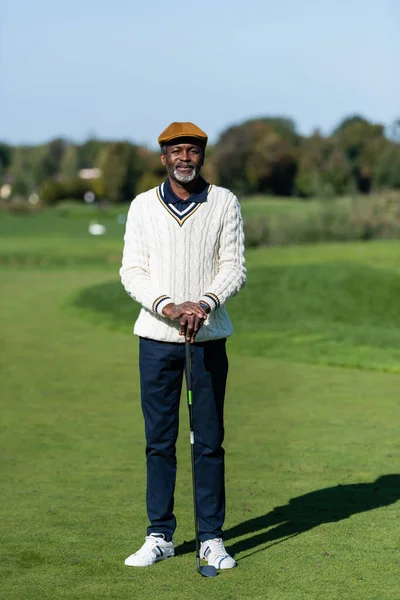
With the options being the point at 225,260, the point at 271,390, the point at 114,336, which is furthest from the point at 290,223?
the point at 225,260

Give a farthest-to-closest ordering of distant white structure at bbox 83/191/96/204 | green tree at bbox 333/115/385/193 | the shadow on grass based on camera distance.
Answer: distant white structure at bbox 83/191/96/204 → green tree at bbox 333/115/385/193 → the shadow on grass

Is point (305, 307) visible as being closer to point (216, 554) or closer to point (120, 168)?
point (216, 554)

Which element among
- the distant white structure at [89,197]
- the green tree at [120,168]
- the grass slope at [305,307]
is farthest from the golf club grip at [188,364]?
the distant white structure at [89,197]

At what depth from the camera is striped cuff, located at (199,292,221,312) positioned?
15.6 ft

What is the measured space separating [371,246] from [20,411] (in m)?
21.5

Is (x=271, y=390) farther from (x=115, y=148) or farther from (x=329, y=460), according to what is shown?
(x=115, y=148)

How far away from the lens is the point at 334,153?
8256cm

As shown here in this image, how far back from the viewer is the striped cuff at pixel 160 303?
4.73 m

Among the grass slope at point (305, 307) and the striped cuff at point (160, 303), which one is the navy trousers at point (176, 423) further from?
the grass slope at point (305, 307)

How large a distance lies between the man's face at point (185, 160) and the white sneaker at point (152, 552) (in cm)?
163

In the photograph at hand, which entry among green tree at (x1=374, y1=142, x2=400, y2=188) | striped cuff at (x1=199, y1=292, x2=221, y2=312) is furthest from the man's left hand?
green tree at (x1=374, y1=142, x2=400, y2=188)

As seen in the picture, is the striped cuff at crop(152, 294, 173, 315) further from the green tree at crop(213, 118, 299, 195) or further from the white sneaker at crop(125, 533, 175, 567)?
the green tree at crop(213, 118, 299, 195)

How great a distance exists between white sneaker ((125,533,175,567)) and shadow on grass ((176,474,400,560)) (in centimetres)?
17

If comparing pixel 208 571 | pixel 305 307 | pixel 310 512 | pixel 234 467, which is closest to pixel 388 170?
pixel 305 307
